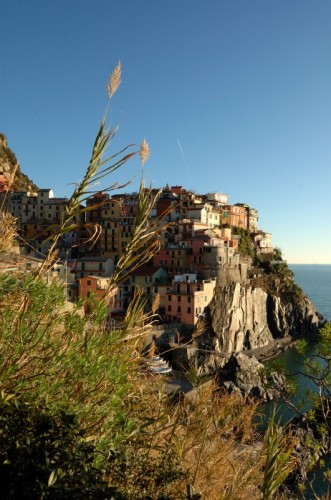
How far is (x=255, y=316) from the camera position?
39469 mm

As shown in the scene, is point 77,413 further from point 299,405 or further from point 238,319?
point 238,319

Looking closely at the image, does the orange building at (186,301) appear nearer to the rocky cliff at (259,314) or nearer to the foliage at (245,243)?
the rocky cliff at (259,314)

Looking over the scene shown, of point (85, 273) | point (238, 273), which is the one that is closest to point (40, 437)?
point (85, 273)

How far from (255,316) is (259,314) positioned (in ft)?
4.13

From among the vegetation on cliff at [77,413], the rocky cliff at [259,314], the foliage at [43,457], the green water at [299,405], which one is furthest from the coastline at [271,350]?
the foliage at [43,457]

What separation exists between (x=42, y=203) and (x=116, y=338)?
48012 millimetres

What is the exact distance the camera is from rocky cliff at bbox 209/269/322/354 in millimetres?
34625

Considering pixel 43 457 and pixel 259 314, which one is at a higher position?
pixel 43 457

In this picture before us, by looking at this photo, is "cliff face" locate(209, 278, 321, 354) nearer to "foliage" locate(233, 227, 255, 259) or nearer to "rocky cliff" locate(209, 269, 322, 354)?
"rocky cliff" locate(209, 269, 322, 354)

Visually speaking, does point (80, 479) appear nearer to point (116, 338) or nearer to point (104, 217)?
point (116, 338)

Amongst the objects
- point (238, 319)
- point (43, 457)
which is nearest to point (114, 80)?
point (43, 457)

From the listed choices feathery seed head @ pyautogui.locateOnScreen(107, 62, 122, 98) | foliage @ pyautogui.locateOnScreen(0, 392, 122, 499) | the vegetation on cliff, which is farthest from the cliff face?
feathery seed head @ pyautogui.locateOnScreen(107, 62, 122, 98)

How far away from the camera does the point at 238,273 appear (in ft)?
128

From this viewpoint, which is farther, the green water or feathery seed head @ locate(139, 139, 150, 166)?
the green water
